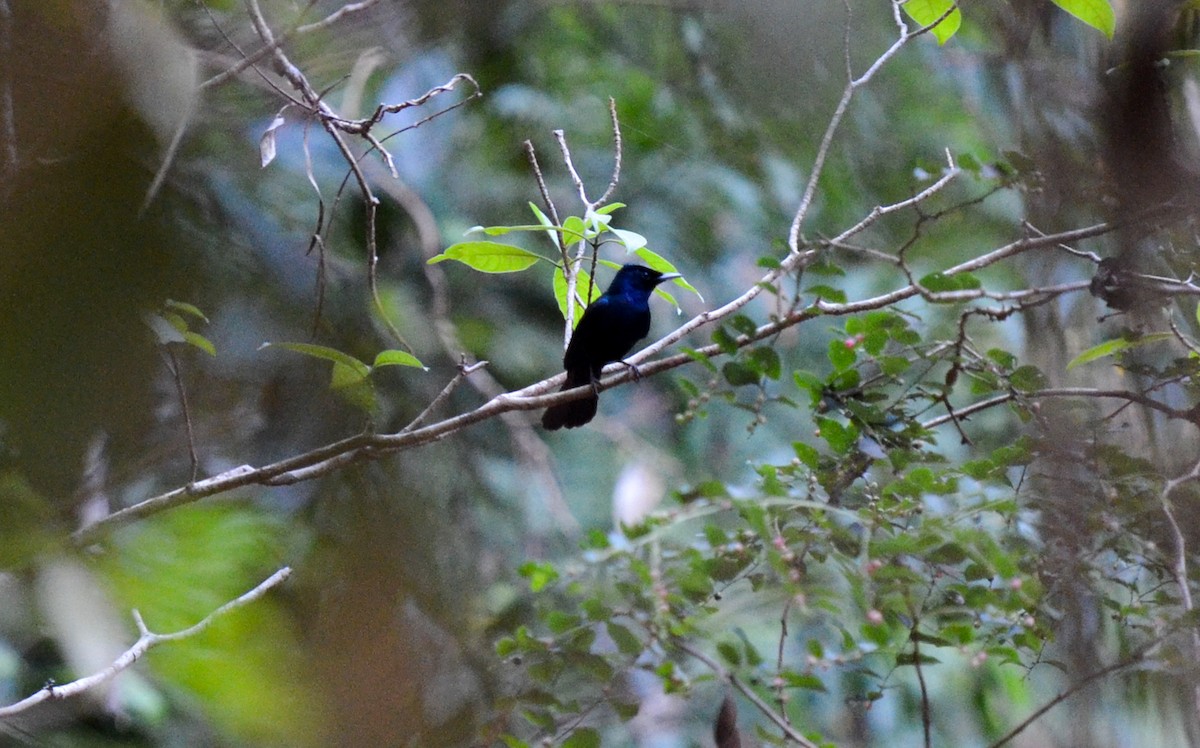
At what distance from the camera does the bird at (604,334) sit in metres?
3.07

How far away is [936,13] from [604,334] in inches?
66.3

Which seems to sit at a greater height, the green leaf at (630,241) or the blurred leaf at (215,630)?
the green leaf at (630,241)

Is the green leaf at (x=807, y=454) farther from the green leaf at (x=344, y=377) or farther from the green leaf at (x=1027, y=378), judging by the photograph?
the green leaf at (x=344, y=377)

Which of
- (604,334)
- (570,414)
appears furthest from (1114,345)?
(604,334)

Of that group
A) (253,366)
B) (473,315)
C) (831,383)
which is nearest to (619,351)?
(473,315)

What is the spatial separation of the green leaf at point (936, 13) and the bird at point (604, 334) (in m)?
1.16

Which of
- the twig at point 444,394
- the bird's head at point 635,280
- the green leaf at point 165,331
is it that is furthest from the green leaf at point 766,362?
the bird's head at point 635,280

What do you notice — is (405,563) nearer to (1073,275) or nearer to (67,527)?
(67,527)

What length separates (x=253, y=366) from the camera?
1064 mm

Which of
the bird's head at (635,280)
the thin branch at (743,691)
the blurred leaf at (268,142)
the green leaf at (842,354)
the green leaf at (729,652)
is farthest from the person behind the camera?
the bird's head at (635,280)

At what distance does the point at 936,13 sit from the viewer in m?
1.92

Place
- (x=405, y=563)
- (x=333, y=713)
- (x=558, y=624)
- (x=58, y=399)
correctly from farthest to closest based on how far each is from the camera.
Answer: (x=558, y=624) → (x=405, y=563) → (x=333, y=713) → (x=58, y=399)

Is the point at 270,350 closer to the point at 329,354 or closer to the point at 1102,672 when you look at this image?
the point at 329,354

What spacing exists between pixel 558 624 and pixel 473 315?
9.15 feet
